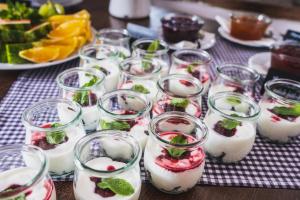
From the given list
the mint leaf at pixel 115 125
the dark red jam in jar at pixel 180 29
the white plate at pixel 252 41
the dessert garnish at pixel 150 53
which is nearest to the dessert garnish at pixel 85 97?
the mint leaf at pixel 115 125

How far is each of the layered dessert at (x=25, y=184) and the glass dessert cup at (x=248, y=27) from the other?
3.64 feet

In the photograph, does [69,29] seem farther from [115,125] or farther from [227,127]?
[227,127]

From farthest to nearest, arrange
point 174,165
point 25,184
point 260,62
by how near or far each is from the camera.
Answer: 1. point 260,62
2. point 174,165
3. point 25,184

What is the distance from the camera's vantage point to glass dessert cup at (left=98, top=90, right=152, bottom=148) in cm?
76

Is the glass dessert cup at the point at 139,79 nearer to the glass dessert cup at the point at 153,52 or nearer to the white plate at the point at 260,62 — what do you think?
the glass dessert cup at the point at 153,52

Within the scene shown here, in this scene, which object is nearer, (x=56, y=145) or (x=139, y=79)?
(x=56, y=145)

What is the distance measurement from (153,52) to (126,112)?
12.0 inches

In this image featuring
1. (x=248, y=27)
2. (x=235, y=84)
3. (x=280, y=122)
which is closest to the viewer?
(x=280, y=122)

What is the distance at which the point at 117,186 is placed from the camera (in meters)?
0.61

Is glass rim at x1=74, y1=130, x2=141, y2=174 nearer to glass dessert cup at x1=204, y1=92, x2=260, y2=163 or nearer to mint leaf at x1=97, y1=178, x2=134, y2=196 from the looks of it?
mint leaf at x1=97, y1=178, x2=134, y2=196

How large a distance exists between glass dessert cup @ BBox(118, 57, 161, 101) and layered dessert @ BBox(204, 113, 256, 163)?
21 cm

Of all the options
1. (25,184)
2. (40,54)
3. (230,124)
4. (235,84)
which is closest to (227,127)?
(230,124)

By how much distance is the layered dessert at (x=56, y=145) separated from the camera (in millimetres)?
699

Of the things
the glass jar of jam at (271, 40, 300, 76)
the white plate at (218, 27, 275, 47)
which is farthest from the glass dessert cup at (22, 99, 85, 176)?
the white plate at (218, 27, 275, 47)
